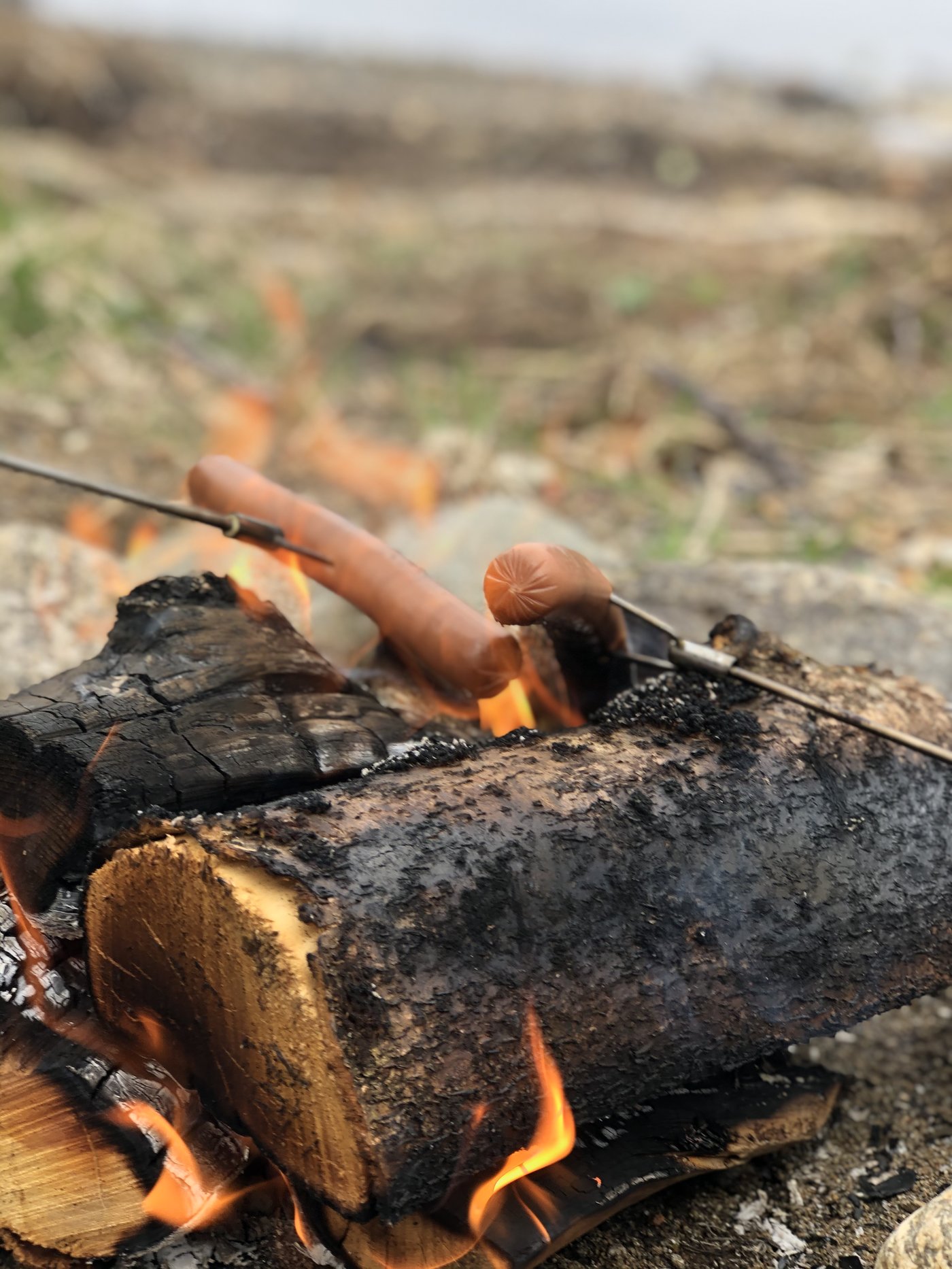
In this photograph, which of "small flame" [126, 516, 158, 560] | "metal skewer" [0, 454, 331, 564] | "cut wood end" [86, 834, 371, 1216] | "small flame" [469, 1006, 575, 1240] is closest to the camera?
"cut wood end" [86, 834, 371, 1216]

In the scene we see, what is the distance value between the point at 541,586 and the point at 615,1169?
0.89 metres

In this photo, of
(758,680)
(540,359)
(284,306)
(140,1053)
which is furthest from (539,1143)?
(284,306)

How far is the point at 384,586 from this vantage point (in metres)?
2.11

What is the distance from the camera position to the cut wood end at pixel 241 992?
1.44 meters

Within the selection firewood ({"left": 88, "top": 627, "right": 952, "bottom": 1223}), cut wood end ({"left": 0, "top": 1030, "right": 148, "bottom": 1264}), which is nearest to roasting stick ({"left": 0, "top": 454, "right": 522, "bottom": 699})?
firewood ({"left": 88, "top": 627, "right": 952, "bottom": 1223})

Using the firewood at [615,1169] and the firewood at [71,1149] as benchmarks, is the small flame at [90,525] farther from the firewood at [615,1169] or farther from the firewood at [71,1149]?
the firewood at [615,1169]

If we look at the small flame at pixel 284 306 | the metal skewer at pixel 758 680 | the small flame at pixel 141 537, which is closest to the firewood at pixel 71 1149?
the metal skewer at pixel 758 680

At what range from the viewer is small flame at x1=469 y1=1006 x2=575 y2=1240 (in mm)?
1562

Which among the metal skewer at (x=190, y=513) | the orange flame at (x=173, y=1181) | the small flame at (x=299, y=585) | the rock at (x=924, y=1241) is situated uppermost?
the metal skewer at (x=190, y=513)

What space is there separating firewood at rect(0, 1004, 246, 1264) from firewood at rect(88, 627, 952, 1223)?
0.33 ft

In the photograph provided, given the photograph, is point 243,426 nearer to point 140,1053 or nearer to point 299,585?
point 299,585

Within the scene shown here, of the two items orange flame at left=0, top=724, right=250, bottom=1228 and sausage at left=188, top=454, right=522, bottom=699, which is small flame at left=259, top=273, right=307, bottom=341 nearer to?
sausage at left=188, top=454, right=522, bottom=699

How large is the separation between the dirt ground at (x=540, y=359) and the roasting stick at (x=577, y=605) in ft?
2.62

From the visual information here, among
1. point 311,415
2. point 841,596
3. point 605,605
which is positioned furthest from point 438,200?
point 605,605
